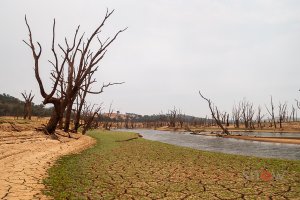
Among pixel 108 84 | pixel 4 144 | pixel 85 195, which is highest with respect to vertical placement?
pixel 108 84

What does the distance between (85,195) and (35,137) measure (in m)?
8.70

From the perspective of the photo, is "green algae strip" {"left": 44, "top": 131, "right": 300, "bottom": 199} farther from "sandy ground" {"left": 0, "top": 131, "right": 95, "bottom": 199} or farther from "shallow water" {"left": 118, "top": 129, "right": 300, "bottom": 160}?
"shallow water" {"left": 118, "top": 129, "right": 300, "bottom": 160}

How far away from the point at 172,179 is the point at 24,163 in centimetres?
471

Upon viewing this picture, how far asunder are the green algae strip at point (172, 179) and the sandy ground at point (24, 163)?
328 mm

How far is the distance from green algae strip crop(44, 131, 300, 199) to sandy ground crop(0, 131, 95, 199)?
33 cm

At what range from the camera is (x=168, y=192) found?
20.1ft

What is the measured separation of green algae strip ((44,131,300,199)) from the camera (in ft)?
19.3

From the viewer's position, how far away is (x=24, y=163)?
27.0ft

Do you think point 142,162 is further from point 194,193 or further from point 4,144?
point 4,144

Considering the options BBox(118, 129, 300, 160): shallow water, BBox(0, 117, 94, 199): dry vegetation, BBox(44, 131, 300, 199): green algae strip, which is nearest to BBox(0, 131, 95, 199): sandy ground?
BBox(0, 117, 94, 199): dry vegetation

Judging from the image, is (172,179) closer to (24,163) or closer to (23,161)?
(24,163)

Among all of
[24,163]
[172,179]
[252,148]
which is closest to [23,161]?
[24,163]

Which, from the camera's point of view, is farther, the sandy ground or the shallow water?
the shallow water

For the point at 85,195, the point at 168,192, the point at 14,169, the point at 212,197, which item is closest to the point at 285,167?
the point at 212,197
